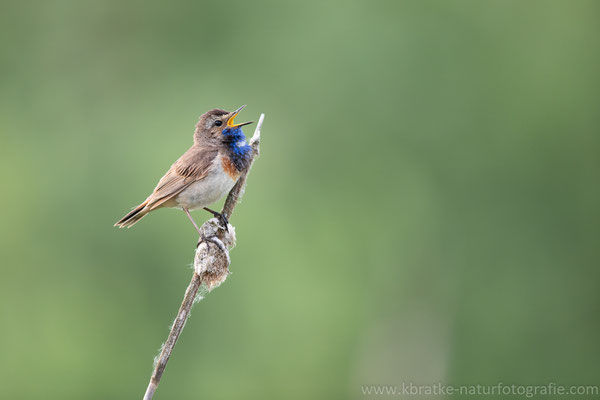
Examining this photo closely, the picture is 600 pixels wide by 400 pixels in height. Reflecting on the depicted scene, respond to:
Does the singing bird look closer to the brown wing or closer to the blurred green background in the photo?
the brown wing

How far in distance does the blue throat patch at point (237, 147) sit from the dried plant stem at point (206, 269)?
2.01 ft

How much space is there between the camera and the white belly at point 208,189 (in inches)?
265

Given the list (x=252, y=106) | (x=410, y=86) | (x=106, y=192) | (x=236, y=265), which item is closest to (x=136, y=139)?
(x=106, y=192)

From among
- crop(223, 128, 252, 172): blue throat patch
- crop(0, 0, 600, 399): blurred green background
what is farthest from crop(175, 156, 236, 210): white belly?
crop(0, 0, 600, 399): blurred green background

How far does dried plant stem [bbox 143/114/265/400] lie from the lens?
167 inches

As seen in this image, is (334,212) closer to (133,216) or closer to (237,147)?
(237,147)

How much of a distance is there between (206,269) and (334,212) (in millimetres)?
13485

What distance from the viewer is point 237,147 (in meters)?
6.96

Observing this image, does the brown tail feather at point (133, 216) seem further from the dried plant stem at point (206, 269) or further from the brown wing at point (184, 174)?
the dried plant stem at point (206, 269)

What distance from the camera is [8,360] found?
15742 mm

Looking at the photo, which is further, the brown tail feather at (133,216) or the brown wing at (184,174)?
the brown wing at (184,174)

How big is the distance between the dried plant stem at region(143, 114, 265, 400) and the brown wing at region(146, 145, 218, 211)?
70 centimetres

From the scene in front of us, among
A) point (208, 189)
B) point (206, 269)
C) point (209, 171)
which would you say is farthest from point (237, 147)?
point (206, 269)

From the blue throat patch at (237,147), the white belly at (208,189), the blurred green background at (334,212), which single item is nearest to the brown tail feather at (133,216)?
the white belly at (208,189)
